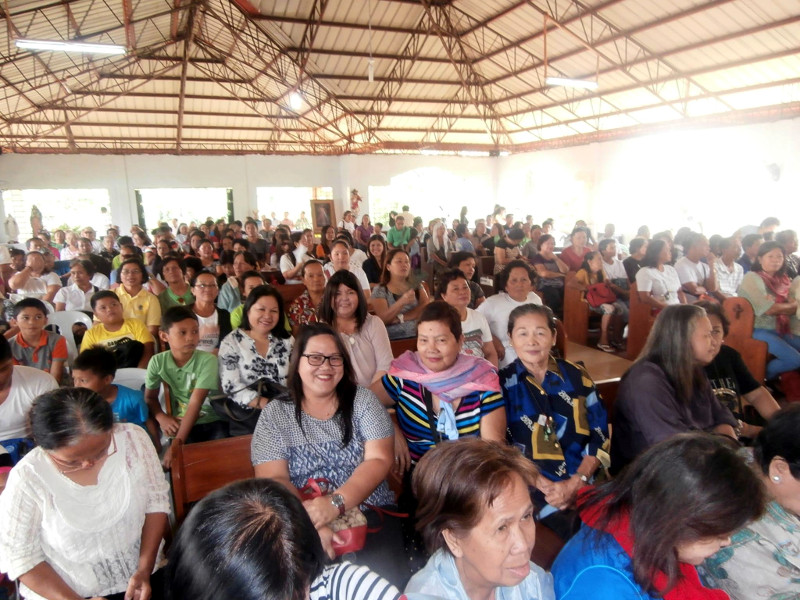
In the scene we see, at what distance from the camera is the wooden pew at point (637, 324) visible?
453 cm

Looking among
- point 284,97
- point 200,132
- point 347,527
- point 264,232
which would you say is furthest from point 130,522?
point 200,132

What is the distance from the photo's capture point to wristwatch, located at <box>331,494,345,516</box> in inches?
61.8

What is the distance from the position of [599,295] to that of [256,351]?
4077mm

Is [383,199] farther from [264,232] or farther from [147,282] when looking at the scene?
[147,282]

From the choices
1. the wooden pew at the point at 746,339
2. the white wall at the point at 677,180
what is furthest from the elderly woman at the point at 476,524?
the white wall at the point at 677,180

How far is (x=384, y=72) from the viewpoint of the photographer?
1348 centimetres

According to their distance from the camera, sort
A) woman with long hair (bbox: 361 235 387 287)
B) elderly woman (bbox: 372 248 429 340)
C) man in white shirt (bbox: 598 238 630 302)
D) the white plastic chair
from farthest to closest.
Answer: man in white shirt (bbox: 598 238 630 302)
woman with long hair (bbox: 361 235 387 287)
the white plastic chair
elderly woman (bbox: 372 248 429 340)

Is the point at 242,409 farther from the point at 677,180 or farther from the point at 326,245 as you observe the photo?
the point at 677,180

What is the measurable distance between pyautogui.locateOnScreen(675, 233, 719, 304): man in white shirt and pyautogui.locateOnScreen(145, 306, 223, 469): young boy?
4.44 m

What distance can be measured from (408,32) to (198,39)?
5.11 meters

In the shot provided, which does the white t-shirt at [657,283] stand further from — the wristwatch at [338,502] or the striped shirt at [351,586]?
the striped shirt at [351,586]

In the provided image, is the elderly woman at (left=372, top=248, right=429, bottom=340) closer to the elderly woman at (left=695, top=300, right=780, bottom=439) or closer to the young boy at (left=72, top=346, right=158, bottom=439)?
the young boy at (left=72, top=346, right=158, bottom=439)

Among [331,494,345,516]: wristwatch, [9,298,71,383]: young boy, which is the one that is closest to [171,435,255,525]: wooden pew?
[331,494,345,516]: wristwatch

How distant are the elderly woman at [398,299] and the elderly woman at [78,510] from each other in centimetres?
210
